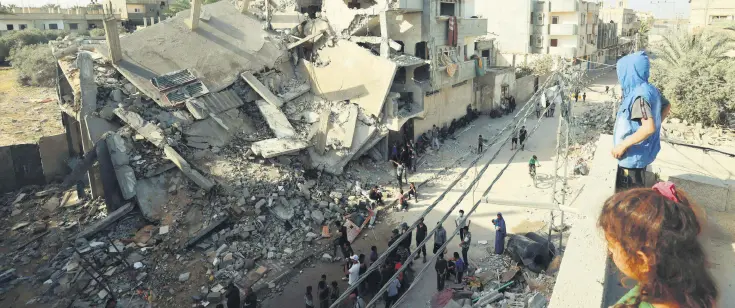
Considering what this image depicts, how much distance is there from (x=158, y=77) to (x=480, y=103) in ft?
58.4

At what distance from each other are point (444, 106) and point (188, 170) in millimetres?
13451

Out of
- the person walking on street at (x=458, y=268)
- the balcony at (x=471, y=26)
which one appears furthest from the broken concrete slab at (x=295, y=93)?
the person walking on street at (x=458, y=268)

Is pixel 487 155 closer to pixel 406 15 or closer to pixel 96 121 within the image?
pixel 406 15

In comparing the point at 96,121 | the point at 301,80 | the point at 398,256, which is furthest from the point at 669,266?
the point at 301,80

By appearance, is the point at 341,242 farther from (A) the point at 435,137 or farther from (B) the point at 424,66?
(B) the point at 424,66

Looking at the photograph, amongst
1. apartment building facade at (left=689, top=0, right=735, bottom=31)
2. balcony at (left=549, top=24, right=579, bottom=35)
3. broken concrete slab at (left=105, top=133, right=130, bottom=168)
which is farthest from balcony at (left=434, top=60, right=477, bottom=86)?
balcony at (left=549, top=24, right=579, bottom=35)

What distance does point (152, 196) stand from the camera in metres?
12.8

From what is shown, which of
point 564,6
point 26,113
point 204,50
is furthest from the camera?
point 564,6

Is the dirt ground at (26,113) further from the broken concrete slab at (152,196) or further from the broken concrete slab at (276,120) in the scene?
the broken concrete slab at (152,196)

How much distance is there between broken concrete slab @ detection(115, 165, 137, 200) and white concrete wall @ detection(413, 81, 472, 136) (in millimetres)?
11477

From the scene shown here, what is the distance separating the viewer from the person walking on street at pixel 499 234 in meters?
11.0

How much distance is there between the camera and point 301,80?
19422mm

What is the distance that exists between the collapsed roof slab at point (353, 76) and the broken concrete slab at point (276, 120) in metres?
2.41

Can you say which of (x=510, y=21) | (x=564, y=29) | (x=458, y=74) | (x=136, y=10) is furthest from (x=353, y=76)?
(x=136, y=10)
